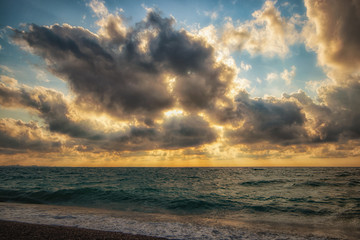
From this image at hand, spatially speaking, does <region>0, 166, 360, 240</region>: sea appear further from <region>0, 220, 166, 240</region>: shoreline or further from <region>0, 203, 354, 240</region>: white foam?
<region>0, 220, 166, 240</region>: shoreline

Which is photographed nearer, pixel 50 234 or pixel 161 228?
pixel 50 234

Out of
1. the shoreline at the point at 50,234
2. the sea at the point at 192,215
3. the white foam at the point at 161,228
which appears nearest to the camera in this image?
the shoreline at the point at 50,234

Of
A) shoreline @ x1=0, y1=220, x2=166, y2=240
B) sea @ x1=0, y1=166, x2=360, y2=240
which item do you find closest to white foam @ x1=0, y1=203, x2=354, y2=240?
sea @ x1=0, y1=166, x2=360, y2=240

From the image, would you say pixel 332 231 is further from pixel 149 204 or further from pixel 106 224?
pixel 149 204

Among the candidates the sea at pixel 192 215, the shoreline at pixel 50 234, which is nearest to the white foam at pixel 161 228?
the sea at pixel 192 215

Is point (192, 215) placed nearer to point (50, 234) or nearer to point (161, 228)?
point (161, 228)

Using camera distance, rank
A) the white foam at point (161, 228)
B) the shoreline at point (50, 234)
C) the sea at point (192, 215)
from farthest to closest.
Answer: the sea at point (192, 215) → the white foam at point (161, 228) → the shoreline at point (50, 234)

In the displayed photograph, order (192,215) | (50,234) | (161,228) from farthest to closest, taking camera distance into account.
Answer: (192,215) < (161,228) < (50,234)

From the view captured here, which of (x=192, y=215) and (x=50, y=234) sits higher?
(x=50, y=234)

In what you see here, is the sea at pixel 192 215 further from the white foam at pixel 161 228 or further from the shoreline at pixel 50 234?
the shoreline at pixel 50 234

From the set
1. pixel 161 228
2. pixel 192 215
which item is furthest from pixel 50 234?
pixel 192 215

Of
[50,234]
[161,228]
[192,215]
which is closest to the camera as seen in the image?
[50,234]

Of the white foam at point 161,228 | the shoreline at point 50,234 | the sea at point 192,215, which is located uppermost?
the shoreline at point 50,234

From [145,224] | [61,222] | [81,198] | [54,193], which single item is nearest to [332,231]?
[145,224]
